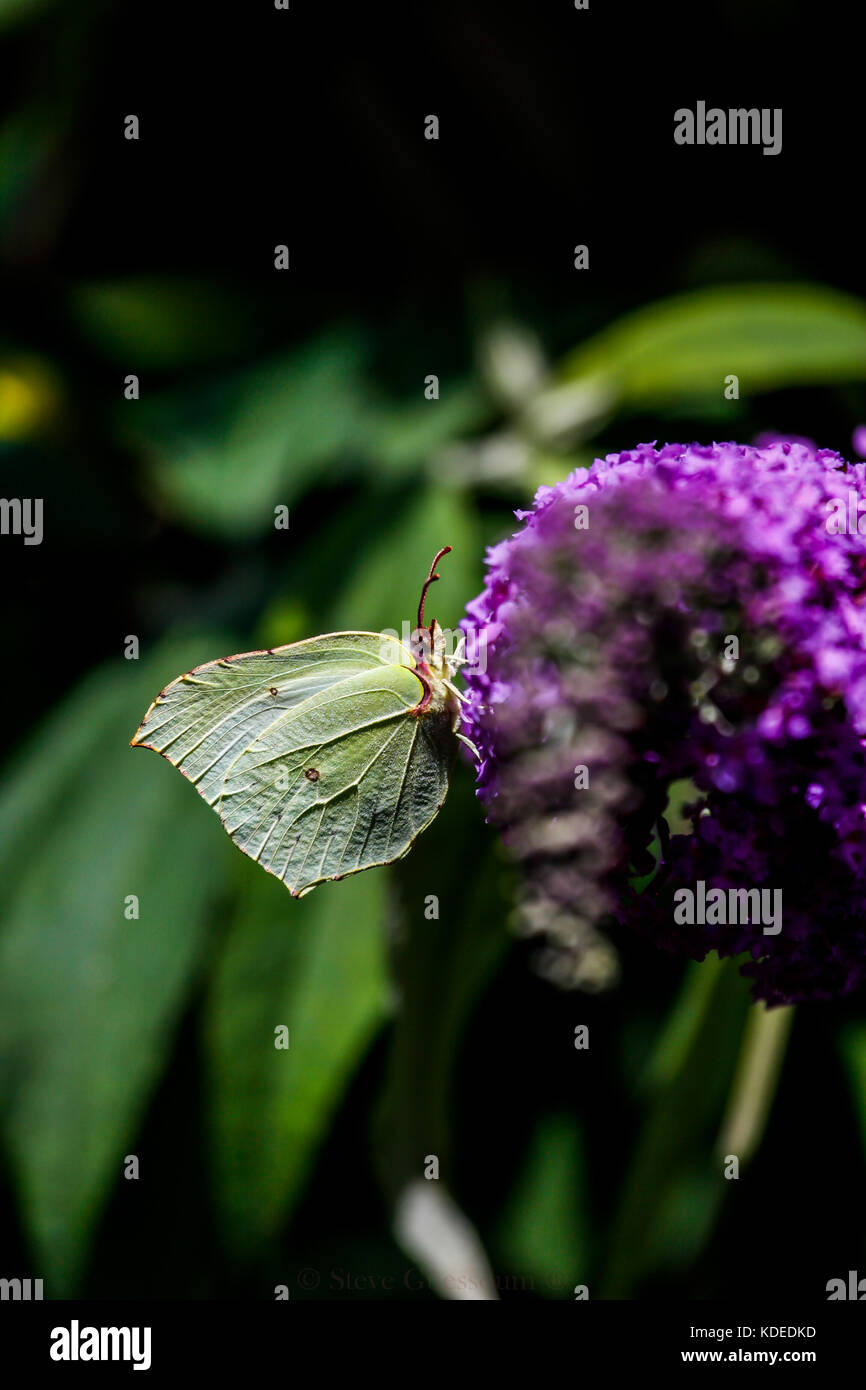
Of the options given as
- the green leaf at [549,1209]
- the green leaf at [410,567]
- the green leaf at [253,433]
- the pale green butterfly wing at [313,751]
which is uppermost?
the green leaf at [253,433]

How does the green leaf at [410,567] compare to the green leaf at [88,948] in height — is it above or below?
above

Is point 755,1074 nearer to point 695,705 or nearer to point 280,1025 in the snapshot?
point 280,1025

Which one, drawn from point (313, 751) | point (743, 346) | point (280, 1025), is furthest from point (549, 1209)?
point (743, 346)

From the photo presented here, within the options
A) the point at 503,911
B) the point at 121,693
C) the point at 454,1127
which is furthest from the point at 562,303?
the point at 454,1127

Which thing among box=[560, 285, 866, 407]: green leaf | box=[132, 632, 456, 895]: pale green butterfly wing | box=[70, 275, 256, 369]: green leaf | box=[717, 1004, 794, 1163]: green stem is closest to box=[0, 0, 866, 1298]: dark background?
box=[70, 275, 256, 369]: green leaf

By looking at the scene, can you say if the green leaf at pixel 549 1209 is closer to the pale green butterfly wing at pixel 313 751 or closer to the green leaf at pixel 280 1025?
the green leaf at pixel 280 1025

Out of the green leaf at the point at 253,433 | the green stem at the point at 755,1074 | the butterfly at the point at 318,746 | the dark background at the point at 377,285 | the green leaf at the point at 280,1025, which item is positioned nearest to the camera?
the butterfly at the point at 318,746

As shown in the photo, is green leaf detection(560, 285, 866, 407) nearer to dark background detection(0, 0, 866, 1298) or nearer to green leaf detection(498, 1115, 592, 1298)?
dark background detection(0, 0, 866, 1298)

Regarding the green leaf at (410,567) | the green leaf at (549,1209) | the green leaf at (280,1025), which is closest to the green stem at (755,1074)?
the green leaf at (280,1025)
